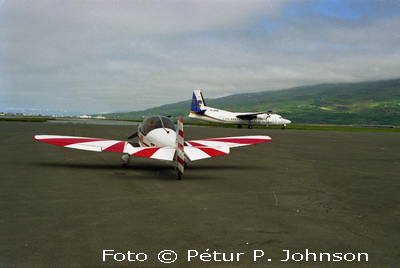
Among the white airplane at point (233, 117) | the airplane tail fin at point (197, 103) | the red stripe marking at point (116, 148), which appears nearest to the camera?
the red stripe marking at point (116, 148)

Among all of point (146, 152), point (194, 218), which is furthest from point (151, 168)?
point (194, 218)

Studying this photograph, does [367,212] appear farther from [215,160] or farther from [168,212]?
[215,160]

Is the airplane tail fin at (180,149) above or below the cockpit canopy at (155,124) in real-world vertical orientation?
below

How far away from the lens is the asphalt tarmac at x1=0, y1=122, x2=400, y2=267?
4.53 metres

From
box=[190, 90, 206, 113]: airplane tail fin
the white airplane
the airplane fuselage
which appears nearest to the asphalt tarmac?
the white airplane

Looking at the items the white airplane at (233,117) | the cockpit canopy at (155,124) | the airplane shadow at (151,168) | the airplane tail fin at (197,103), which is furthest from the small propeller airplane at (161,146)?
the airplane tail fin at (197,103)

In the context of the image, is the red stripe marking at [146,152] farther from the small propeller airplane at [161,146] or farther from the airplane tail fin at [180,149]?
the airplane tail fin at [180,149]

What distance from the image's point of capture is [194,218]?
634 centimetres

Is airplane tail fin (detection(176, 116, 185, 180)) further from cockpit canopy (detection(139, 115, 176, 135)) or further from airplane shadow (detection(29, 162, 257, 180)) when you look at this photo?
cockpit canopy (detection(139, 115, 176, 135))

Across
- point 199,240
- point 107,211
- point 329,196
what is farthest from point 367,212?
point 107,211

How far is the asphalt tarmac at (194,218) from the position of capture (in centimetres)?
453

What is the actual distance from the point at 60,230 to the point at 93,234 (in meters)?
0.63

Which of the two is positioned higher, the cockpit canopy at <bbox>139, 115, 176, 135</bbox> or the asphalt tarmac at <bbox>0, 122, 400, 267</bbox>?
the cockpit canopy at <bbox>139, 115, 176, 135</bbox>

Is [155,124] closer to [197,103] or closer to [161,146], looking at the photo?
[161,146]
